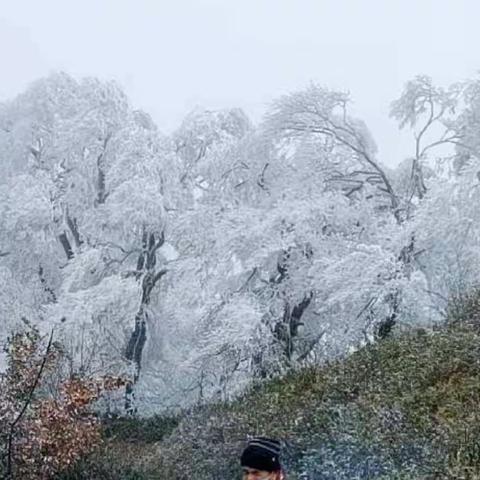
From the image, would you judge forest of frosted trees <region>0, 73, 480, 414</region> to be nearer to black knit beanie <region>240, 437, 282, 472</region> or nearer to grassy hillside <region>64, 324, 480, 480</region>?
grassy hillside <region>64, 324, 480, 480</region>

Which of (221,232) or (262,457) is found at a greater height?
(221,232)

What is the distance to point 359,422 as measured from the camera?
8500 millimetres

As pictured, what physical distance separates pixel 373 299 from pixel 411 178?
4.83 m

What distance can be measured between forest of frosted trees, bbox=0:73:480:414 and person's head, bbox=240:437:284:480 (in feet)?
32.7

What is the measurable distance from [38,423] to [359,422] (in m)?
4.20

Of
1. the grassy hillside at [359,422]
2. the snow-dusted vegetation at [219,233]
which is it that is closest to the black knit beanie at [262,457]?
the grassy hillside at [359,422]

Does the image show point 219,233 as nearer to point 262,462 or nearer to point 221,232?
point 221,232

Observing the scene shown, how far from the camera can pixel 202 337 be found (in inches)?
704

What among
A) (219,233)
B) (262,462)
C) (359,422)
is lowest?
(262,462)

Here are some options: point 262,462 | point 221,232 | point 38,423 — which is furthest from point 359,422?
point 221,232

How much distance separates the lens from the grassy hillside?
24.9ft

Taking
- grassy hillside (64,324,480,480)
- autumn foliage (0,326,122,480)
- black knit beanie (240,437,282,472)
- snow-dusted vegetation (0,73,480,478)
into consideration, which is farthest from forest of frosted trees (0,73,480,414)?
black knit beanie (240,437,282,472)

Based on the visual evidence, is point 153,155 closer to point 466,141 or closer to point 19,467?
point 466,141

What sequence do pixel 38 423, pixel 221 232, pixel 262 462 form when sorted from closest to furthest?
pixel 262 462 < pixel 38 423 < pixel 221 232
